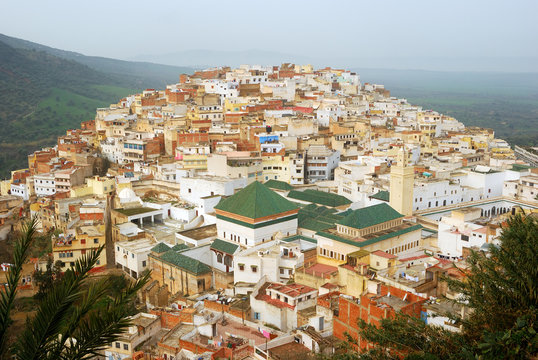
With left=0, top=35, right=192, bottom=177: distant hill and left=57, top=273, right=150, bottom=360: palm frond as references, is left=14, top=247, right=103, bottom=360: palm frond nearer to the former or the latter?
left=57, top=273, right=150, bottom=360: palm frond

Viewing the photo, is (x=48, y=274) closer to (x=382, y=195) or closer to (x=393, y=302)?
(x=393, y=302)

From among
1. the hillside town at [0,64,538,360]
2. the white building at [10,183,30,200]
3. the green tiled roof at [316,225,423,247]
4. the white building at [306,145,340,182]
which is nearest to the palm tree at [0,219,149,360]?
the hillside town at [0,64,538,360]

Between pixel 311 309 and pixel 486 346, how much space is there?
9267 mm

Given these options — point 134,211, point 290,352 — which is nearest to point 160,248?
point 134,211

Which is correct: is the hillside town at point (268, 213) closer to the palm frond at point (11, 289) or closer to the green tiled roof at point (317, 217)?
the green tiled roof at point (317, 217)

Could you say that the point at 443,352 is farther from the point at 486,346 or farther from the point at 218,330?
the point at 218,330

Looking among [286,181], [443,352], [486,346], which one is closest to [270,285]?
[443,352]

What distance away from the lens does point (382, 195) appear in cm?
2691

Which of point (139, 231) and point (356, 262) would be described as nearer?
point (356, 262)

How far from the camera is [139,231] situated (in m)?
26.1

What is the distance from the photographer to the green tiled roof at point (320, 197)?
2717 cm

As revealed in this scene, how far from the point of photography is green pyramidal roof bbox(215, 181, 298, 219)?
74.3ft

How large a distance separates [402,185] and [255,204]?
24.7 feet

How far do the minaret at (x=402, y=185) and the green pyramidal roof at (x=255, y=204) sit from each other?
5435 millimetres
